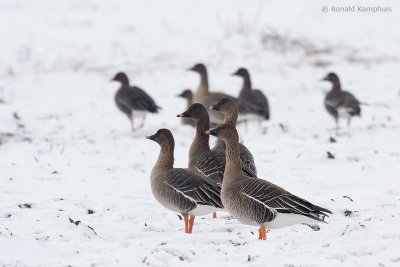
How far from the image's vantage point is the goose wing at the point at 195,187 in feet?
27.8

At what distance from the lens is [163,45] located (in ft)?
102

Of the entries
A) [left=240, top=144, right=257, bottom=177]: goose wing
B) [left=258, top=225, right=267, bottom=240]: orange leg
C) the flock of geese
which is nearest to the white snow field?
[left=258, top=225, right=267, bottom=240]: orange leg

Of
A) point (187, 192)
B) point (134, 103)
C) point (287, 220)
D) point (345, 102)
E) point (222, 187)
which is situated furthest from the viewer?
point (134, 103)

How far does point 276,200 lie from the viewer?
307 inches

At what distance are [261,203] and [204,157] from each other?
2349mm

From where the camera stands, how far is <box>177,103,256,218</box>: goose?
379 inches

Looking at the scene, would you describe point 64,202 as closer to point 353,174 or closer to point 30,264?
point 30,264

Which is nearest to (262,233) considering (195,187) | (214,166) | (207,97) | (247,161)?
(195,187)

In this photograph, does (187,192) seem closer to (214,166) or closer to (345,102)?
(214,166)

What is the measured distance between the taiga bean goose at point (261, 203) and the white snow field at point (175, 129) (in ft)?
0.86

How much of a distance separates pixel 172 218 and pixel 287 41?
23.4 meters

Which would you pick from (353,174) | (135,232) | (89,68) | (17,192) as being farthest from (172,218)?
(89,68)

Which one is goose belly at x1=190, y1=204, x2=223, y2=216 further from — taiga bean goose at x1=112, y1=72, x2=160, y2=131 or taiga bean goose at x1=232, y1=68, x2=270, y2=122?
taiga bean goose at x1=112, y1=72, x2=160, y2=131

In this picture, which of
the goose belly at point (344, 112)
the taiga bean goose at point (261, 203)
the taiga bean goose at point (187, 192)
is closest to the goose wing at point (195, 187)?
the taiga bean goose at point (187, 192)
